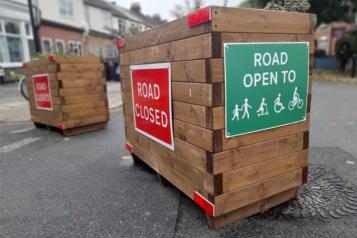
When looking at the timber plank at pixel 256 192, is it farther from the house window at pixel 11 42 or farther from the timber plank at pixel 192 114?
the house window at pixel 11 42

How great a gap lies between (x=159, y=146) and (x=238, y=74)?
46.0 inches

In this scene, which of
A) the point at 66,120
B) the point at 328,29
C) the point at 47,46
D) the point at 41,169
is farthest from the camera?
the point at 328,29

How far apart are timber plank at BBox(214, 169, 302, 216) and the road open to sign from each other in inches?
27.0

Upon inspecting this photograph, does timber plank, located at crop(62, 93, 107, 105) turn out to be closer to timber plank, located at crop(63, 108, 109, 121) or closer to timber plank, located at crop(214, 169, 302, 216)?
timber plank, located at crop(63, 108, 109, 121)

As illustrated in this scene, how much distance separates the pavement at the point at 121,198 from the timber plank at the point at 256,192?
189mm

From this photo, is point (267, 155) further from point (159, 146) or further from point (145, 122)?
point (145, 122)

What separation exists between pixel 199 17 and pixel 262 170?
4.09 feet

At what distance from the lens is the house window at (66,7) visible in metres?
18.7

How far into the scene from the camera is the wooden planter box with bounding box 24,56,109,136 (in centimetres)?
490

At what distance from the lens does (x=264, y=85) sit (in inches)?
80.6

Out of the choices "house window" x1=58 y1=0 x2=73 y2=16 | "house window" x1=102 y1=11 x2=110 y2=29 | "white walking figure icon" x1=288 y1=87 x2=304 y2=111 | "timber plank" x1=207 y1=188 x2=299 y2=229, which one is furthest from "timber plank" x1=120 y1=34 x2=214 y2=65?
"house window" x1=102 y1=11 x2=110 y2=29

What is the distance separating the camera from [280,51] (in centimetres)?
206

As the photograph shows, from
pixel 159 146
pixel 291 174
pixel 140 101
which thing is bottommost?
pixel 291 174

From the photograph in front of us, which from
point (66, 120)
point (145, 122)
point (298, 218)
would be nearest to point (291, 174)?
point (298, 218)
